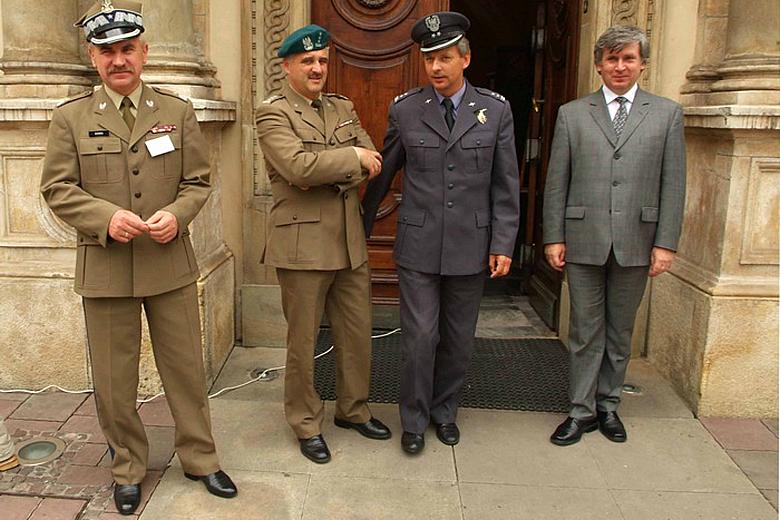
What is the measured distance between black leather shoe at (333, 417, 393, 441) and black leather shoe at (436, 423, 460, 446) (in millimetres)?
254

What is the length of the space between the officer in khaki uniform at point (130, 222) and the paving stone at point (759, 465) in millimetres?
2437

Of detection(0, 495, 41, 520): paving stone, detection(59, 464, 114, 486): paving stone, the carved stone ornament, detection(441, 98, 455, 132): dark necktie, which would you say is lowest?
detection(0, 495, 41, 520): paving stone

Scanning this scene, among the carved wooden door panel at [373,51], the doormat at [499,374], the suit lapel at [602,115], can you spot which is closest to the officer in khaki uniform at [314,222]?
the doormat at [499,374]

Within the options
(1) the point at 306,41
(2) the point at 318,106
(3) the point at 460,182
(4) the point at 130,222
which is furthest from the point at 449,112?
(4) the point at 130,222

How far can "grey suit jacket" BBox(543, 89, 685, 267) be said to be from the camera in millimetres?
3689

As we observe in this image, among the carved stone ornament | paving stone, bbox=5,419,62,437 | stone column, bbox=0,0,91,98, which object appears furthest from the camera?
the carved stone ornament

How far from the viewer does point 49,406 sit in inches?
167

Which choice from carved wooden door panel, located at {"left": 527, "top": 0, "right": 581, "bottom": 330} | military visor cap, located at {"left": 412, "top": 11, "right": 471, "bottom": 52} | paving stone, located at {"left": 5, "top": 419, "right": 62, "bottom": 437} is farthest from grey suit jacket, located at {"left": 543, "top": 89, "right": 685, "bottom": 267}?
paving stone, located at {"left": 5, "top": 419, "right": 62, "bottom": 437}

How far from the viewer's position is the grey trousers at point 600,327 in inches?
152

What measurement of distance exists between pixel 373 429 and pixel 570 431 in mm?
1017

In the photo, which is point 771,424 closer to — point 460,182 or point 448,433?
point 448,433

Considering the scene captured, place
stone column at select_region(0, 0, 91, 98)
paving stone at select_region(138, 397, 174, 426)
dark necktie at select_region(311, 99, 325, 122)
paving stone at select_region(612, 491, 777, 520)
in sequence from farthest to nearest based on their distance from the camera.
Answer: stone column at select_region(0, 0, 91, 98)
paving stone at select_region(138, 397, 174, 426)
dark necktie at select_region(311, 99, 325, 122)
paving stone at select_region(612, 491, 777, 520)

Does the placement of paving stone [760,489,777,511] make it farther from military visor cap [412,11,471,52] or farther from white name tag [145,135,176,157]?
white name tag [145,135,176,157]

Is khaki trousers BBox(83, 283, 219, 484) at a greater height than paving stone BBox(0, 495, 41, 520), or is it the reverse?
khaki trousers BBox(83, 283, 219, 484)
